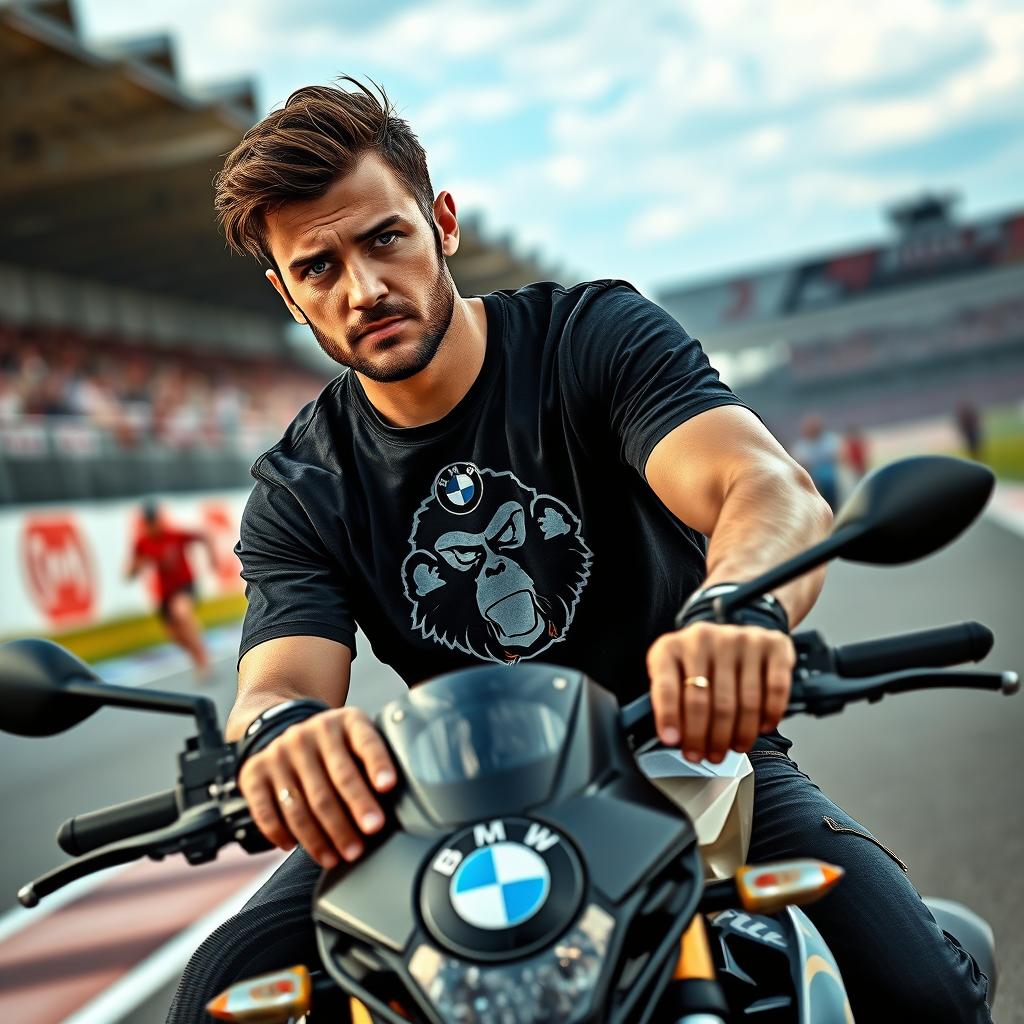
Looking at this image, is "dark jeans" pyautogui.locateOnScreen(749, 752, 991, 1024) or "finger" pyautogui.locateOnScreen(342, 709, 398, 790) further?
"dark jeans" pyautogui.locateOnScreen(749, 752, 991, 1024)

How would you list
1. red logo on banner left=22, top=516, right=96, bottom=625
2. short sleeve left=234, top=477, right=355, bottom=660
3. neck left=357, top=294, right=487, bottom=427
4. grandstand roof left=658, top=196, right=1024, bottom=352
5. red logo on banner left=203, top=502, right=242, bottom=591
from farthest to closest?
1. grandstand roof left=658, top=196, right=1024, bottom=352
2. red logo on banner left=203, top=502, right=242, bottom=591
3. red logo on banner left=22, top=516, right=96, bottom=625
4. neck left=357, top=294, right=487, bottom=427
5. short sleeve left=234, top=477, right=355, bottom=660

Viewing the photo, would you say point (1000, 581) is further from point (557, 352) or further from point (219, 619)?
point (557, 352)

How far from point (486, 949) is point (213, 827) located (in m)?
0.48

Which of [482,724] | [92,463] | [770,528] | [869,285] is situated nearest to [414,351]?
[770,528]

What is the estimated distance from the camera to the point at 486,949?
1297 millimetres

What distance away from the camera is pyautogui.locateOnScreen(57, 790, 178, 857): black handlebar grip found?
1.70m

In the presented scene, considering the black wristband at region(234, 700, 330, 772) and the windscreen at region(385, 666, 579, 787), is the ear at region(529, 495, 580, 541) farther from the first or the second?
the windscreen at region(385, 666, 579, 787)

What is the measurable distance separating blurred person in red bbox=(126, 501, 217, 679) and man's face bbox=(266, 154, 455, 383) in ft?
36.9

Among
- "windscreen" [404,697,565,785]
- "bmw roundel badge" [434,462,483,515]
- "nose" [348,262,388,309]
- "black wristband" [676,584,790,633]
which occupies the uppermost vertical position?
"nose" [348,262,388,309]

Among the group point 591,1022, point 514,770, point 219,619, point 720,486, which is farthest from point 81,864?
point 219,619

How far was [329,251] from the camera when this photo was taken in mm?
2457

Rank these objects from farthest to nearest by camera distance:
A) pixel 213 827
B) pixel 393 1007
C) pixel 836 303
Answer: pixel 836 303
pixel 213 827
pixel 393 1007

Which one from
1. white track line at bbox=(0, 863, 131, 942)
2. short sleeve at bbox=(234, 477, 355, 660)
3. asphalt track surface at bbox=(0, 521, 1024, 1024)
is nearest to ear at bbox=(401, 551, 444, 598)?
short sleeve at bbox=(234, 477, 355, 660)

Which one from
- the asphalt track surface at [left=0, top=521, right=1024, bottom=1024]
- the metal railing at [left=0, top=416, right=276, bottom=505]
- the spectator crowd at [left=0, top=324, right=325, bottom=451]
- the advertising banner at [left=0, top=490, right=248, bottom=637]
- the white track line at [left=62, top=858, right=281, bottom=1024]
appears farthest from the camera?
the spectator crowd at [left=0, top=324, right=325, bottom=451]
